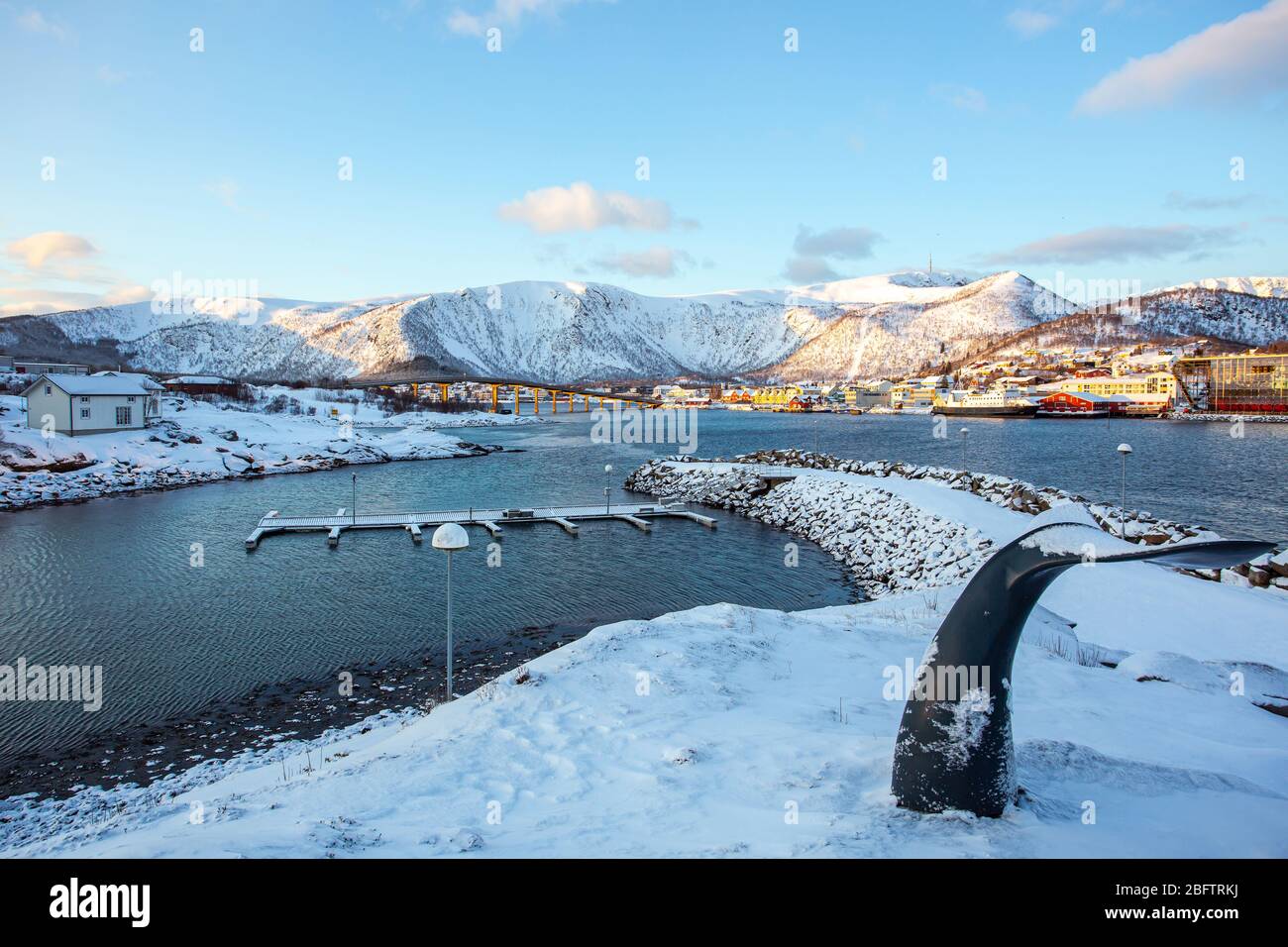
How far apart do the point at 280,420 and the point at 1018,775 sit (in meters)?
52.5

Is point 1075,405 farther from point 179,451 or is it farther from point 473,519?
point 179,451

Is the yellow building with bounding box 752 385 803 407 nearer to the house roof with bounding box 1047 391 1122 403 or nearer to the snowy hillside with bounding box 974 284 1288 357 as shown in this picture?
the snowy hillside with bounding box 974 284 1288 357

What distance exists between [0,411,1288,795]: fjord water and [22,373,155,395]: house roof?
32.5ft

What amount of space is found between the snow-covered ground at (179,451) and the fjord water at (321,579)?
2.60 metres

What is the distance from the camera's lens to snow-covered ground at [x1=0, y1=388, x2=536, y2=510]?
2791 cm

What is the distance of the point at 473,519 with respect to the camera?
2223 cm

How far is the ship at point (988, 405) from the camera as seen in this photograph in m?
88.8

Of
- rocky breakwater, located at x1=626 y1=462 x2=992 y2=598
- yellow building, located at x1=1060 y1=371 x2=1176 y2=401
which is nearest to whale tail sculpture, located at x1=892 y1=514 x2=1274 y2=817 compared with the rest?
rocky breakwater, located at x1=626 y1=462 x2=992 y2=598

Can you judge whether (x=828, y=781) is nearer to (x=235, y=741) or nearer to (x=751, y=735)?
(x=751, y=735)

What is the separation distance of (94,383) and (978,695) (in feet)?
140
